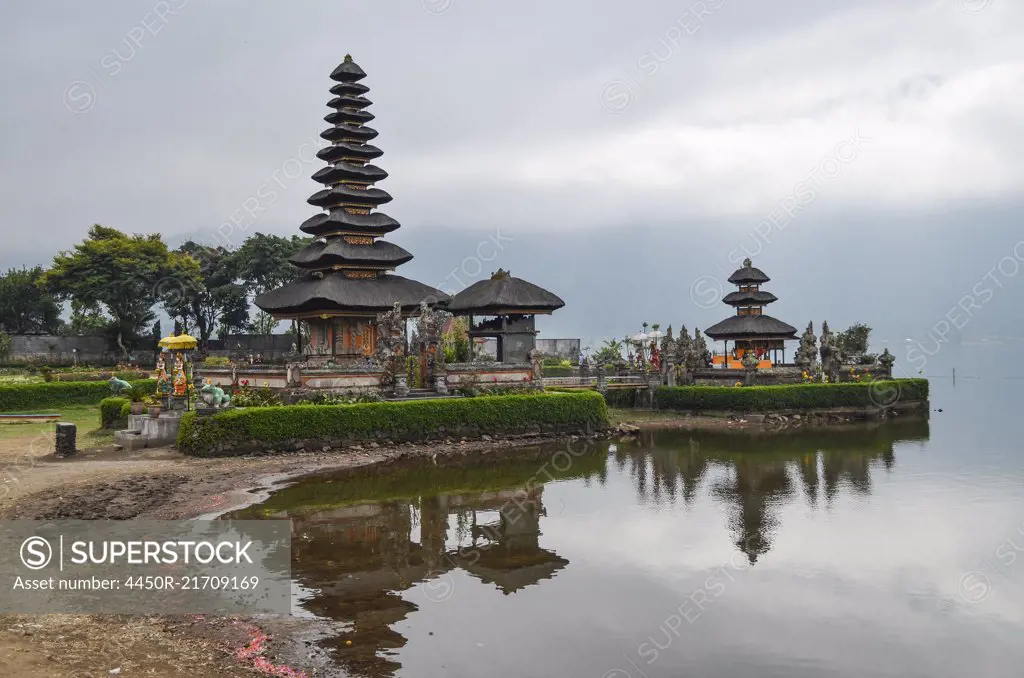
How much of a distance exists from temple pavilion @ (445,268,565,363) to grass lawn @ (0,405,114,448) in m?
16.4

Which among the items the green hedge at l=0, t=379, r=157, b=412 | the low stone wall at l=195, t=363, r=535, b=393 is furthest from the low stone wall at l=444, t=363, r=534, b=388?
the green hedge at l=0, t=379, r=157, b=412

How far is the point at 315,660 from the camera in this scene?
11094 mm

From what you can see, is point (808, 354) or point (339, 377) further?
point (808, 354)

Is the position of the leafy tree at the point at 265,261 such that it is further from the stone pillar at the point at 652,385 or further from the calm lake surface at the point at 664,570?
the calm lake surface at the point at 664,570

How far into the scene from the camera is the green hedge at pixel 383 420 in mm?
26938

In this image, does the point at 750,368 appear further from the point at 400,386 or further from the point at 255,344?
the point at 255,344

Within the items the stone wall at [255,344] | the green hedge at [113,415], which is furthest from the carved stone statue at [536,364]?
the stone wall at [255,344]

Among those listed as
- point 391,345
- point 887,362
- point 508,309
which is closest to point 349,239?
point 508,309

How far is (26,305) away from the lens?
69.0 metres

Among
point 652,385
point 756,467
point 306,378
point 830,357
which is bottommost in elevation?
Result: point 756,467

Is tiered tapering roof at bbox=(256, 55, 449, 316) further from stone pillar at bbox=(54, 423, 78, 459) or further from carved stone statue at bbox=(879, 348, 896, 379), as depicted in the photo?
carved stone statue at bbox=(879, 348, 896, 379)

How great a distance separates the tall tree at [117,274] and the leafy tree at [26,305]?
39.1 feet

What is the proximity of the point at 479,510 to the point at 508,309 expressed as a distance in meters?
20.0

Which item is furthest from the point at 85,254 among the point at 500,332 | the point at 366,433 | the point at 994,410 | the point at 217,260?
the point at 994,410
